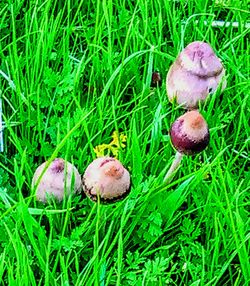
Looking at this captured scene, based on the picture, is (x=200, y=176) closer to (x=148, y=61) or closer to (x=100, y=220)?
(x=100, y=220)

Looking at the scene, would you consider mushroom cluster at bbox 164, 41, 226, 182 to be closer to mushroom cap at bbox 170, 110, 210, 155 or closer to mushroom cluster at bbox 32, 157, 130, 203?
A: mushroom cap at bbox 170, 110, 210, 155

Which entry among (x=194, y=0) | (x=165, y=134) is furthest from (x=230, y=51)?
(x=165, y=134)

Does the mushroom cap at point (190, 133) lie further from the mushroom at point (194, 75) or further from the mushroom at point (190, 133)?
the mushroom at point (194, 75)

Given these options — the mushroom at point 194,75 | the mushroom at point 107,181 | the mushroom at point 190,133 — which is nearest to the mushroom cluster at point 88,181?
the mushroom at point 107,181

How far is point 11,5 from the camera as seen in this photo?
6.56 ft

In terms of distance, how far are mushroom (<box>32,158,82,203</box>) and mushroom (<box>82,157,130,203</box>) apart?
67 mm

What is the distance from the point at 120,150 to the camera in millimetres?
1638

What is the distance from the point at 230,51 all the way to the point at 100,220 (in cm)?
76

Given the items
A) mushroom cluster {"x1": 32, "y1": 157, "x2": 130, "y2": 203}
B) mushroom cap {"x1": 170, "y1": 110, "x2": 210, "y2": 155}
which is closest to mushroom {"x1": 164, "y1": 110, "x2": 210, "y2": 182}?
mushroom cap {"x1": 170, "y1": 110, "x2": 210, "y2": 155}

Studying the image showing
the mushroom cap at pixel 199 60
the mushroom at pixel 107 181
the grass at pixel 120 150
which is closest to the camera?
the mushroom at pixel 107 181

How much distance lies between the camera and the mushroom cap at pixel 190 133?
1.40 m

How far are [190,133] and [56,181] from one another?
10.9 inches

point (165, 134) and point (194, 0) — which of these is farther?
point (194, 0)

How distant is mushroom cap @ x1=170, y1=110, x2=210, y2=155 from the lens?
1.40m
